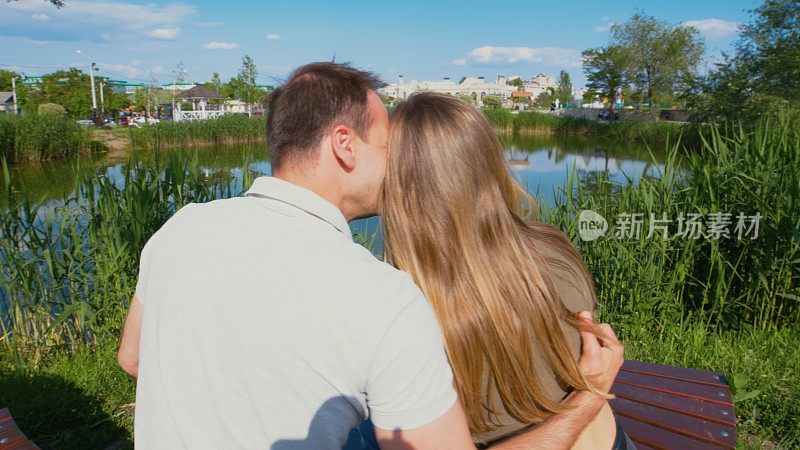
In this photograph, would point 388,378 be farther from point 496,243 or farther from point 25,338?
point 25,338

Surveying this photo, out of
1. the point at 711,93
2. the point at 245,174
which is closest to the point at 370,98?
the point at 245,174

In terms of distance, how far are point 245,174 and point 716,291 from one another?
2.89 meters

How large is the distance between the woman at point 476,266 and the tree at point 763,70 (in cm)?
1422

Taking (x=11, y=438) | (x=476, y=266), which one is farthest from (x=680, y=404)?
(x=11, y=438)

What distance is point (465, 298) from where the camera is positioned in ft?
3.84

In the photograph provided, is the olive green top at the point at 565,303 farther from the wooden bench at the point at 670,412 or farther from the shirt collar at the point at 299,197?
the wooden bench at the point at 670,412

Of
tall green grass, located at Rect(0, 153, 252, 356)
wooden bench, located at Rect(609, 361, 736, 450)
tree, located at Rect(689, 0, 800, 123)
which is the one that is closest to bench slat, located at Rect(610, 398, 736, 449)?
wooden bench, located at Rect(609, 361, 736, 450)

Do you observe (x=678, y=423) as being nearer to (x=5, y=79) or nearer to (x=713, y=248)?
(x=713, y=248)

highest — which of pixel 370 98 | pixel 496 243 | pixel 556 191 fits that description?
pixel 370 98

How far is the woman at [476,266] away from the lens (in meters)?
1.17

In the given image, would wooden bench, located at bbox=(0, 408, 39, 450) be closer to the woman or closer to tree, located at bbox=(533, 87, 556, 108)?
the woman

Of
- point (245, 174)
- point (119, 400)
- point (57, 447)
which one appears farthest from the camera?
point (245, 174)

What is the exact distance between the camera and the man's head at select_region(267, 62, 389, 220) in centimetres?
104

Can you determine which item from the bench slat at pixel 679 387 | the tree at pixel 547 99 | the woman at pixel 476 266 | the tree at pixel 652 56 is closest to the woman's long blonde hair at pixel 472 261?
the woman at pixel 476 266
